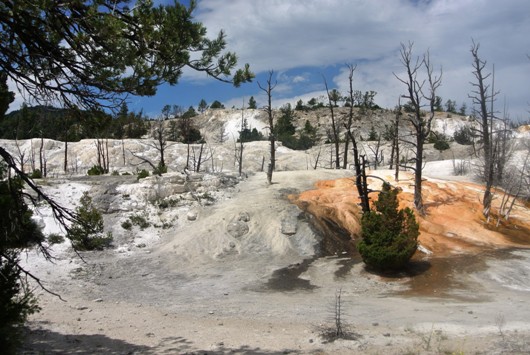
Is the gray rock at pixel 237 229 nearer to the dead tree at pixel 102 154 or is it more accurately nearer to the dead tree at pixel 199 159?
the dead tree at pixel 199 159

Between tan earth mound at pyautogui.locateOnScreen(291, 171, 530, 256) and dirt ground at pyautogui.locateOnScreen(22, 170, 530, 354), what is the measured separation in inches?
59.1

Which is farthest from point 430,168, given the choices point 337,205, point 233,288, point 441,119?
point 441,119

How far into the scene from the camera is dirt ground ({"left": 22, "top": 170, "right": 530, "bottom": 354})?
366 inches

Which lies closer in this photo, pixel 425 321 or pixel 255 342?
pixel 255 342

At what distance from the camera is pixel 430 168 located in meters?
47.1

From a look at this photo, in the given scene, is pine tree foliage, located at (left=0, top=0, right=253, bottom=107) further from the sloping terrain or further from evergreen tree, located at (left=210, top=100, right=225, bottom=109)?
evergreen tree, located at (left=210, top=100, right=225, bottom=109)

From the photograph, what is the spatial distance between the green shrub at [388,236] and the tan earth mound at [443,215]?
358 centimetres

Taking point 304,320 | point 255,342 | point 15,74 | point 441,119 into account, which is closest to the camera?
point 15,74

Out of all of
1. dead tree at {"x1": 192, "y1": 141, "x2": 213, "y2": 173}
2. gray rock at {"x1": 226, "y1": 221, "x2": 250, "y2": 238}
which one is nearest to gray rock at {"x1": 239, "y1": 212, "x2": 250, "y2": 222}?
gray rock at {"x1": 226, "y1": 221, "x2": 250, "y2": 238}

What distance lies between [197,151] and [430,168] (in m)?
27.2

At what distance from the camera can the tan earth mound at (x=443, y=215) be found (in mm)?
21203

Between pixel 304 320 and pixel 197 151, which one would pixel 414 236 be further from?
pixel 197 151

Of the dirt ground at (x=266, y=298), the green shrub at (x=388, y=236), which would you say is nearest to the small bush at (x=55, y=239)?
the dirt ground at (x=266, y=298)

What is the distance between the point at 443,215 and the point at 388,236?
8.93m
